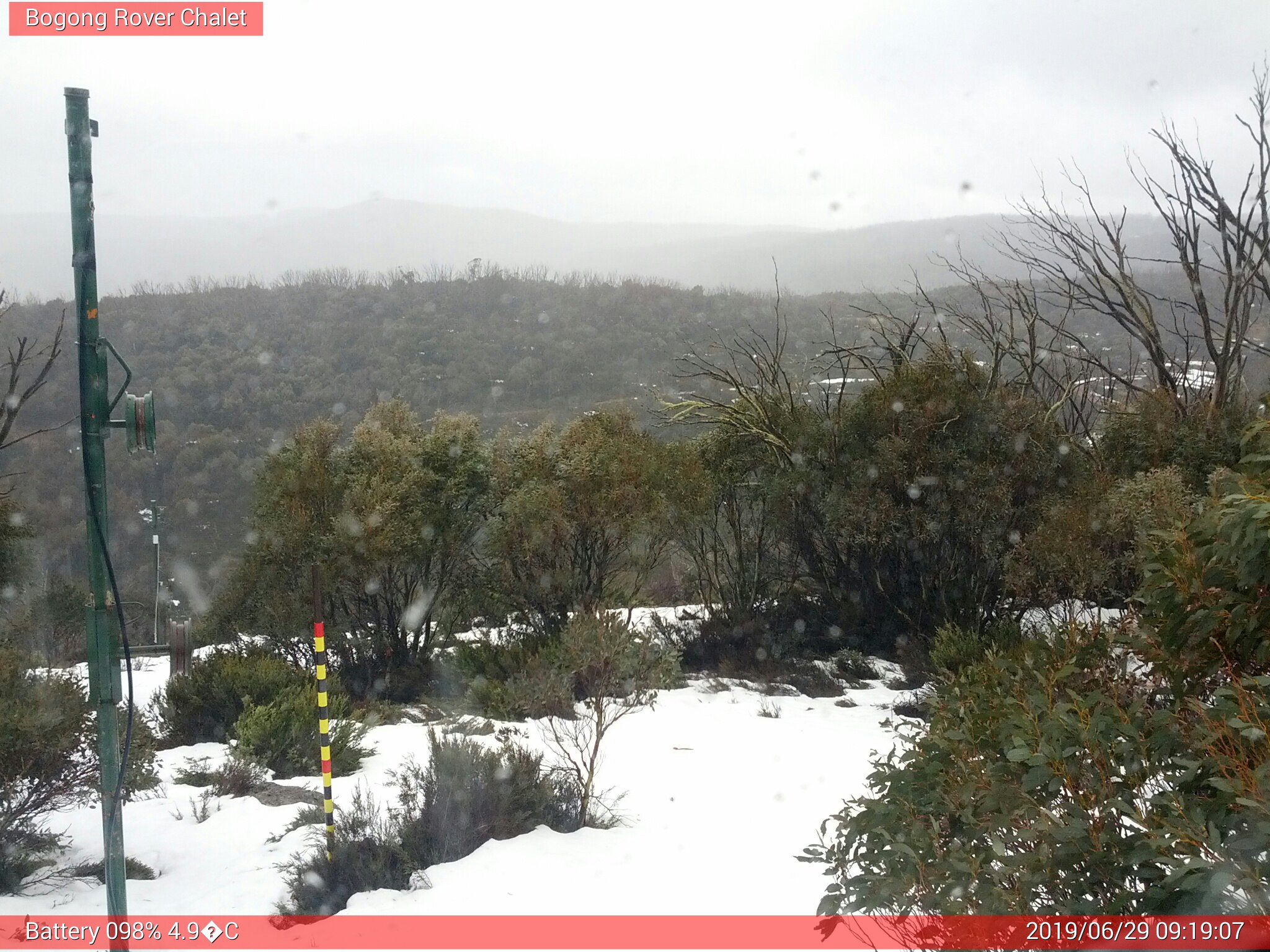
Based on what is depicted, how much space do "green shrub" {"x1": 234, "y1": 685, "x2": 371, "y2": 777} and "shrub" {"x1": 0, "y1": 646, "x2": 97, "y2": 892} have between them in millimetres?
1990

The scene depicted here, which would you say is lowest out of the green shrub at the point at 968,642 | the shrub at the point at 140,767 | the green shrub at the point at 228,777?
the green shrub at the point at 228,777

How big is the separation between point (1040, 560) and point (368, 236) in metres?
64.4

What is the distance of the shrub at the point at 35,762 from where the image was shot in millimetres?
5211

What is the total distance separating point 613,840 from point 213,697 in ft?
17.9

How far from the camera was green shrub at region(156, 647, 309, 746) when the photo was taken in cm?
923

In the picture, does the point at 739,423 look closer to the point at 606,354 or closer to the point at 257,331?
the point at 606,354

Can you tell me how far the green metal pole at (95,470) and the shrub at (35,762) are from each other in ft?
Result: 6.00

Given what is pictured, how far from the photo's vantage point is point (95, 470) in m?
3.76

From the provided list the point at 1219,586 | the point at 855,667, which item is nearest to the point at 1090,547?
the point at 855,667

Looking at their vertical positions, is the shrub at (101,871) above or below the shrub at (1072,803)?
below

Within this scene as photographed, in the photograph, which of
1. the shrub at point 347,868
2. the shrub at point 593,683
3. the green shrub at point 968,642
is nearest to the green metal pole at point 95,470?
the shrub at point 347,868

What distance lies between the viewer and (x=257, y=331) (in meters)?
37.8

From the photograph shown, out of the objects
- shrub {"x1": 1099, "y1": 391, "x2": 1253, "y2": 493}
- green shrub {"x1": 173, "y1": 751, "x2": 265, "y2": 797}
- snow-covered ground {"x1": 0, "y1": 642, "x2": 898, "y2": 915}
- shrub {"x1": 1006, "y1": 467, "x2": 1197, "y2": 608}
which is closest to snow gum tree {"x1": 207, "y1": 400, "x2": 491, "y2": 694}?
snow-covered ground {"x1": 0, "y1": 642, "x2": 898, "y2": 915}

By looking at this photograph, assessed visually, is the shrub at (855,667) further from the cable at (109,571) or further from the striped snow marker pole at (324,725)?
the cable at (109,571)
